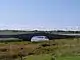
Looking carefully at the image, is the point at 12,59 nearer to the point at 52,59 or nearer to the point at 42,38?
the point at 52,59

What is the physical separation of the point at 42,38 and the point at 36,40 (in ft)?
6.95

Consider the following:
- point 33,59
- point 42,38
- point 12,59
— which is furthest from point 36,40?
point 33,59

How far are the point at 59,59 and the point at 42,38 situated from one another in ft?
106

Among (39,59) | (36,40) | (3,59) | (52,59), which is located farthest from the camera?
(36,40)

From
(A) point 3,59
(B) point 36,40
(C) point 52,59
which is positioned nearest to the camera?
(C) point 52,59

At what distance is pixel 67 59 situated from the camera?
1778cm

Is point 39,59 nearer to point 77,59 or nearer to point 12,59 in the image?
point 77,59

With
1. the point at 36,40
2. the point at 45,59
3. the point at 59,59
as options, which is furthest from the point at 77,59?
the point at 36,40

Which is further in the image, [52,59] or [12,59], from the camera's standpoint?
[12,59]

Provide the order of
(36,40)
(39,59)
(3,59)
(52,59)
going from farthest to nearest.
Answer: (36,40)
(3,59)
(39,59)
(52,59)

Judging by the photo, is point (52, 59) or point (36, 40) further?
point (36, 40)

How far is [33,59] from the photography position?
1839 centimetres

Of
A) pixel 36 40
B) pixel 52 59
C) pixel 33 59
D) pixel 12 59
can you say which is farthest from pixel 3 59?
pixel 36 40

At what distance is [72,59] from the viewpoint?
695 inches
